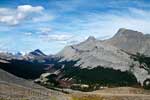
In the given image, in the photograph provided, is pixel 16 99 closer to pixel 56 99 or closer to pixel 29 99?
pixel 29 99

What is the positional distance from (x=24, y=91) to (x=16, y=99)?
3906cm

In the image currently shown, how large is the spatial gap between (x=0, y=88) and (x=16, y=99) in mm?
34087

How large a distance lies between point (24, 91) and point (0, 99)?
167 ft

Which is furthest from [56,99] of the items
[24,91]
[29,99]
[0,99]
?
[0,99]

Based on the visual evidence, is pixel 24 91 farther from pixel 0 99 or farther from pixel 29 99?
pixel 0 99

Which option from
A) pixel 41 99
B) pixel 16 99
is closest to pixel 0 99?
pixel 16 99

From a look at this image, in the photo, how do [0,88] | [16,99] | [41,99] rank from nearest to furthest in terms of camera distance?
[16,99] → [41,99] → [0,88]

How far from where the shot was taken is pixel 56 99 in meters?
197

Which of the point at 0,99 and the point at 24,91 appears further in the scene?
the point at 24,91

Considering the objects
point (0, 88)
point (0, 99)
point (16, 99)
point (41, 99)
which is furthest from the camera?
point (0, 88)

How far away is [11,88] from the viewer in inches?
7795

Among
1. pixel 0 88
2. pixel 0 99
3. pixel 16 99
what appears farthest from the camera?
pixel 0 88

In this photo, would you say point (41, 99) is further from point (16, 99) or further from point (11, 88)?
point (11, 88)

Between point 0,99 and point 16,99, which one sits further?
point 16,99
